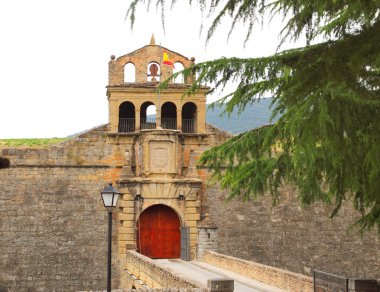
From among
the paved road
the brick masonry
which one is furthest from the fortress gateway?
the paved road

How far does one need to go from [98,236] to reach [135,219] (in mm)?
1479

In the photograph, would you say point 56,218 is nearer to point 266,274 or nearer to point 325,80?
point 266,274

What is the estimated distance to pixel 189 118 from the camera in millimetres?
25391

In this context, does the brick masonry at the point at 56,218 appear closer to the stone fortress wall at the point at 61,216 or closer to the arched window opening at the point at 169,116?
the stone fortress wall at the point at 61,216

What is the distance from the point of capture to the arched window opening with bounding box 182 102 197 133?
24.5 meters

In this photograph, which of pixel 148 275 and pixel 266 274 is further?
pixel 148 275

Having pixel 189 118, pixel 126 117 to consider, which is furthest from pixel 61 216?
pixel 189 118

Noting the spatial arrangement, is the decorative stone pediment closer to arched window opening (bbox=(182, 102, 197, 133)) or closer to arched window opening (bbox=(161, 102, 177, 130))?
arched window opening (bbox=(182, 102, 197, 133))

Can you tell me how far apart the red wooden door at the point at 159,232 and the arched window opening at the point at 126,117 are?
10.4 feet

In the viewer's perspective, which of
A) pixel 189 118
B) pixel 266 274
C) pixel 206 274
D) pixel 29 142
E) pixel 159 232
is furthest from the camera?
pixel 189 118

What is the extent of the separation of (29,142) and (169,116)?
5589 millimetres

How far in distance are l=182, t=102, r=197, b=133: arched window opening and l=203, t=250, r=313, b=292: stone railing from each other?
4938mm

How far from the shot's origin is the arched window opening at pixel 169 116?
24680 mm

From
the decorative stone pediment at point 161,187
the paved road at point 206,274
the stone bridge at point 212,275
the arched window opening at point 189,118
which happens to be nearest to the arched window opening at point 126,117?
the arched window opening at point 189,118
